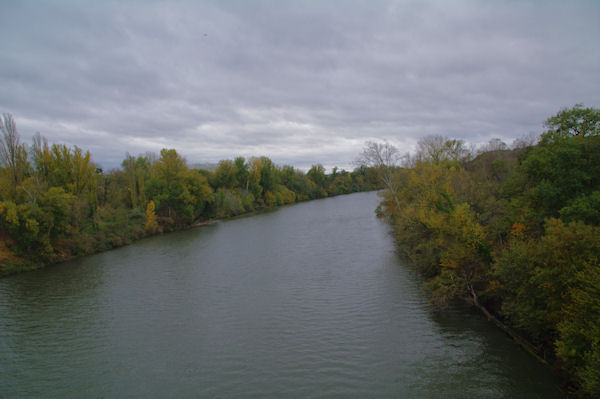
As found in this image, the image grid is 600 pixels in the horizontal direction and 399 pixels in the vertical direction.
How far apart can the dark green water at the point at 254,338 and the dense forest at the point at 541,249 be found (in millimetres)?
1168

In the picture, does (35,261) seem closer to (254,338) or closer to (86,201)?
(86,201)

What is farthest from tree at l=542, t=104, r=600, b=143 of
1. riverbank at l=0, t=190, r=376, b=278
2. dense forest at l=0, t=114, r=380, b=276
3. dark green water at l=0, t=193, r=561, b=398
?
riverbank at l=0, t=190, r=376, b=278

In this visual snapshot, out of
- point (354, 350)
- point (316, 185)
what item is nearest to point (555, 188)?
point (354, 350)

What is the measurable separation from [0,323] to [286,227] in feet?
94.9

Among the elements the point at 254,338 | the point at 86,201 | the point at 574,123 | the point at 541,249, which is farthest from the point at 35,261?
the point at 574,123

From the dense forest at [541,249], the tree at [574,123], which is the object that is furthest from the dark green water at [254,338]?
the tree at [574,123]

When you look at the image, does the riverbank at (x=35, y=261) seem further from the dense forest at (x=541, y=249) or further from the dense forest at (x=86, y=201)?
the dense forest at (x=541, y=249)

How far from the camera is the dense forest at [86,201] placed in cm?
2573

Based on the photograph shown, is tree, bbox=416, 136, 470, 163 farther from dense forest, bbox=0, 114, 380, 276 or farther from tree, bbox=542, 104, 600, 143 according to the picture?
tree, bbox=542, 104, 600, 143

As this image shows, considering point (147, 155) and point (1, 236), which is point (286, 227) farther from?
point (147, 155)

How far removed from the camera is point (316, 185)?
102000 mm

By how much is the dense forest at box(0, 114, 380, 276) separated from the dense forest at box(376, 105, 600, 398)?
23.5 m

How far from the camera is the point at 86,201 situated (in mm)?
32469

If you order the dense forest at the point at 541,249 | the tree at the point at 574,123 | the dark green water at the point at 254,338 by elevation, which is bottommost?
the dark green water at the point at 254,338
